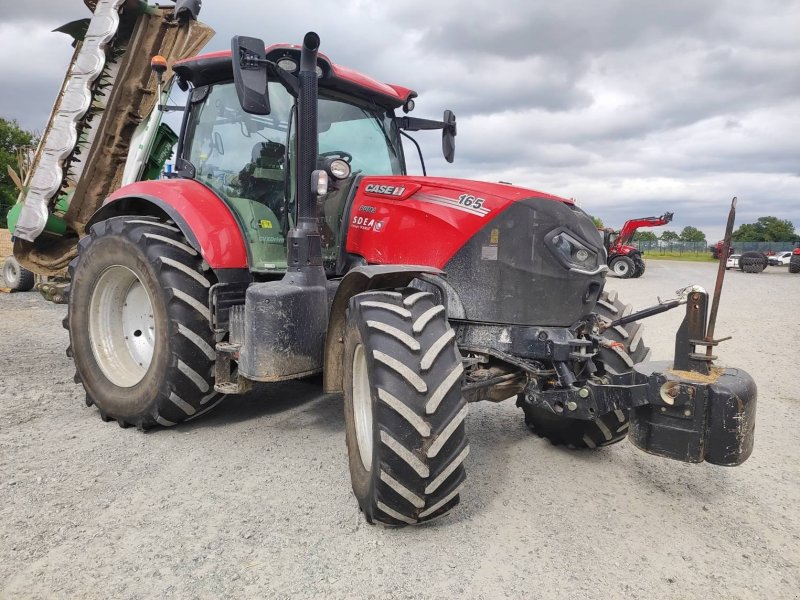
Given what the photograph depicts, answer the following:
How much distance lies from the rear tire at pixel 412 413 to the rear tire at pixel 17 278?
36.7 feet

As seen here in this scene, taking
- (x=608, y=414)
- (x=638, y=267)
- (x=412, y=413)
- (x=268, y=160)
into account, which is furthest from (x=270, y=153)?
(x=638, y=267)

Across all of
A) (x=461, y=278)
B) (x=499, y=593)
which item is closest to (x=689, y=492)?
(x=499, y=593)

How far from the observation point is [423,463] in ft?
8.18

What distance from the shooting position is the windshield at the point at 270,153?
395cm

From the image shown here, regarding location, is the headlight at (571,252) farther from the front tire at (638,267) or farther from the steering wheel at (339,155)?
the front tire at (638,267)

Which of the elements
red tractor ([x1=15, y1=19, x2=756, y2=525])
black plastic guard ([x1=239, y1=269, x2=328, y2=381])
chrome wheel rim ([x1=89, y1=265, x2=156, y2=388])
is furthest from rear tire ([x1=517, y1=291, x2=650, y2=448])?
chrome wheel rim ([x1=89, y1=265, x2=156, y2=388])

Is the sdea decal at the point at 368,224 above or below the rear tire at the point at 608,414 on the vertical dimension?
above

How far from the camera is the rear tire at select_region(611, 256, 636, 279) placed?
19750mm

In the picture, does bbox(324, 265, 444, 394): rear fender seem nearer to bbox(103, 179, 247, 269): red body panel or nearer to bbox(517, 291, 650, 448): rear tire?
bbox(103, 179, 247, 269): red body panel

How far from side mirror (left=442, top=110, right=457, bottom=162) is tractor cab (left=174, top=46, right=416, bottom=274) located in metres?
0.39

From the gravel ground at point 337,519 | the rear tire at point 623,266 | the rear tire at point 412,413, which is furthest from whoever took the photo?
the rear tire at point 623,266

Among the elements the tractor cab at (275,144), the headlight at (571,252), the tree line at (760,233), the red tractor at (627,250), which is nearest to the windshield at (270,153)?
the tractor cab at (275,144)

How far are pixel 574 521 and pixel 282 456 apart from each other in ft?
5.84

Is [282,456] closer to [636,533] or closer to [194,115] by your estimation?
[636,533]
